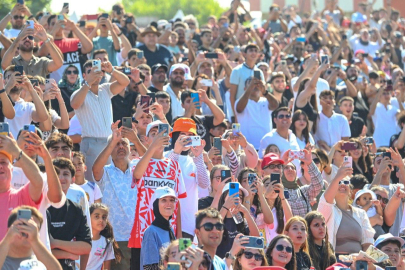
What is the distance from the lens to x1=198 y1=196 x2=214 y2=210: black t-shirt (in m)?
10.3

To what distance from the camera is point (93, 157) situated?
11.4m

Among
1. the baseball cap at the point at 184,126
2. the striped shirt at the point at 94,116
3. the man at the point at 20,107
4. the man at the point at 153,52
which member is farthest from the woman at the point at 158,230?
the man at the point at 153,52

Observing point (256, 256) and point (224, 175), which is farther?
point (224, 175)

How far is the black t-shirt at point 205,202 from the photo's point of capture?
33.7 ft

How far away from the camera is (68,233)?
8320mm

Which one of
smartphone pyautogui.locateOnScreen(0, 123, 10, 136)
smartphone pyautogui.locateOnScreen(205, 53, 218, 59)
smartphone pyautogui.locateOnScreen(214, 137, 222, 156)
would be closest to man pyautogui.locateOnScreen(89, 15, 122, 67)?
smartphone pyautogui.locateOnScreen(205, 53, 218, 59)

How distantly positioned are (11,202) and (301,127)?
6.68m

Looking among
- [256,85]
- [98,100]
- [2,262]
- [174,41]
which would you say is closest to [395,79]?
[174,41]

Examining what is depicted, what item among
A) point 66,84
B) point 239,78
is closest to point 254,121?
point 239,78

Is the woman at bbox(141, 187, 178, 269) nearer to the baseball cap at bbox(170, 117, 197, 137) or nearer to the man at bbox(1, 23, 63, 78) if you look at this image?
the baseball cap at bbox(170, 117, 197, 137)

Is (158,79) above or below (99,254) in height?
above

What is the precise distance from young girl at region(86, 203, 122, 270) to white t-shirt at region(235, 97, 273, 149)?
14.6 ft

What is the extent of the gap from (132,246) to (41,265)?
9.68 feet

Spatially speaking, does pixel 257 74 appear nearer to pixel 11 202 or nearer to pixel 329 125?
pixel 329 125
